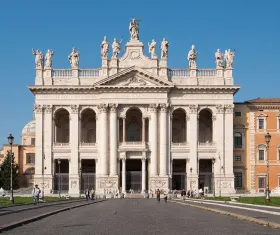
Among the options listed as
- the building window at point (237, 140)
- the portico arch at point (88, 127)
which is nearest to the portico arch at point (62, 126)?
the portico arch at point (88, 127)

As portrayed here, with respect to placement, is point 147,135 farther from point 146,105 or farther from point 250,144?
point 250,144

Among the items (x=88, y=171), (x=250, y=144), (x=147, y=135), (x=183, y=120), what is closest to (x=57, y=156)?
(x=88, y=171)

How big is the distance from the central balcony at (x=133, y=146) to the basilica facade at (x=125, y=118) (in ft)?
0.43

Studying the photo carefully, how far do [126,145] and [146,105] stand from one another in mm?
5945

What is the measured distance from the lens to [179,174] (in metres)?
93.8

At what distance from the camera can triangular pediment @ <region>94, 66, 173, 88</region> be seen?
90625 millimetres

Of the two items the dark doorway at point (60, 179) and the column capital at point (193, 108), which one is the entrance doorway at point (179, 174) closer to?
the column capital at point (193, 108)

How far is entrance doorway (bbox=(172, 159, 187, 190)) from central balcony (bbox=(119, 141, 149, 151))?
18.9 feet

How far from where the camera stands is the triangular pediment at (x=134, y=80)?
3568 inches

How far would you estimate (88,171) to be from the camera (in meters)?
96.4

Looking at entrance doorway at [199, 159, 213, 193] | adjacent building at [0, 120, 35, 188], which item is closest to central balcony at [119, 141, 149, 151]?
entrance doorway at [199, 159, 213, 193]

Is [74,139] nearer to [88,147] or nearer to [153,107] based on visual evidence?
[88,147]

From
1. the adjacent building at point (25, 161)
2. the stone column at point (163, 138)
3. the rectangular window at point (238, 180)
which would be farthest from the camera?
the adjacent building at point (25, 161)

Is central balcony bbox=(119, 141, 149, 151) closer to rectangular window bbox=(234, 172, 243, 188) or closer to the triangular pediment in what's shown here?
the triangular pediment
